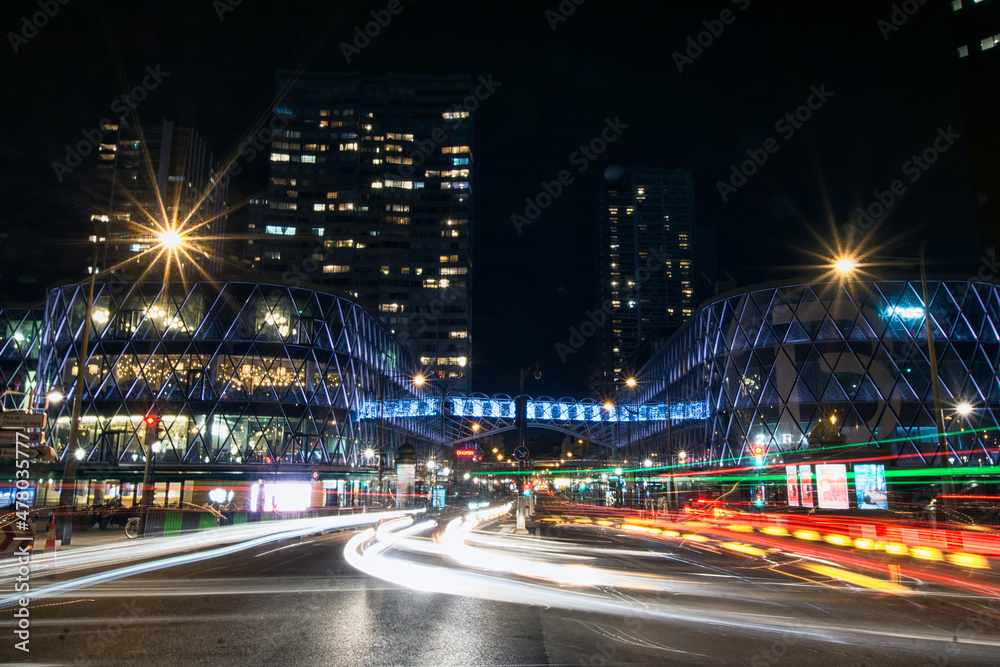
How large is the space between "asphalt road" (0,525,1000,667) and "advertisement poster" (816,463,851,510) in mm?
15717

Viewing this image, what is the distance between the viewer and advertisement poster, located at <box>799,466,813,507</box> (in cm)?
3212

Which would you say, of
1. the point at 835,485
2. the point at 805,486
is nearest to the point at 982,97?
the point at 805,486

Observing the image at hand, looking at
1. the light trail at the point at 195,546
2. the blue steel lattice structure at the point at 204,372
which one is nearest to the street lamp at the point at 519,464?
the light trail at the point at 195,546

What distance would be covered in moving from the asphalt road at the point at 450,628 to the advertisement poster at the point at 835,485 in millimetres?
15717

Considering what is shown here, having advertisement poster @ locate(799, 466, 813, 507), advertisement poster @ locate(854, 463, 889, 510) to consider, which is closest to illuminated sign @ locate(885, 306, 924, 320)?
advertisement poster @ locate(799, 466, 813, 507)

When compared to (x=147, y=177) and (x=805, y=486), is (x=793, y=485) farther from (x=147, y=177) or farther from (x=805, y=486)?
(x=147, y=177)

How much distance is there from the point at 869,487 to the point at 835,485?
1762 millimetres

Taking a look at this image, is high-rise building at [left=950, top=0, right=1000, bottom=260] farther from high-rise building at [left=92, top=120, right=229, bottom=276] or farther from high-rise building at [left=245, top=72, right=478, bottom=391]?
high-rise building at [left=92, top=120, right=229, bottom=276]

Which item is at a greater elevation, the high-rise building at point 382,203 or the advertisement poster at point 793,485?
the high-rise building at point 382,203

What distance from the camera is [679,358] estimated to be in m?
77.5

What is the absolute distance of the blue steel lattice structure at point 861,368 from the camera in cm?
5688

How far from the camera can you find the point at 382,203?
152 meters

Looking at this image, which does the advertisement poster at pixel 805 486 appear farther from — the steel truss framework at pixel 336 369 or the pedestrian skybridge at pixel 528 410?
the pedestrian skybridge at pixel 528 410

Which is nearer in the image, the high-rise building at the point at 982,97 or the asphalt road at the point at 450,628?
the asphalt road at the point at 450,628
